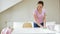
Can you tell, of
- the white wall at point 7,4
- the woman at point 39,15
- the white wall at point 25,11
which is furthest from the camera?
the white wall at point 25,11

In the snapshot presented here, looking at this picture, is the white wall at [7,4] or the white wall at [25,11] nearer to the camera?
the white wall at [7,4]

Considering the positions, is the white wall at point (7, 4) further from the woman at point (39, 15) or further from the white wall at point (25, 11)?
the woman at point (39, 15)

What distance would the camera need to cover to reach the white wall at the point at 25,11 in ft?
15.7

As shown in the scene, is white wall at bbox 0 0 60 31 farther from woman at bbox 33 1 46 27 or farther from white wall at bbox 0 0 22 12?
woman at bbox 33 1 46 27

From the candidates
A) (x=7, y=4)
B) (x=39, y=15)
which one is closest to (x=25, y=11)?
(x=7, y=4)

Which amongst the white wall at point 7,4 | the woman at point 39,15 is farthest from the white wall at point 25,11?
the woman at point 39,15

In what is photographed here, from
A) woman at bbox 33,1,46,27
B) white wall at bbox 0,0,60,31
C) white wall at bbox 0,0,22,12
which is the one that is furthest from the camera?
white wall at bbox 0,0,60,31

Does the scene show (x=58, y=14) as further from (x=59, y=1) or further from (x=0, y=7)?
(x=0, y=7)

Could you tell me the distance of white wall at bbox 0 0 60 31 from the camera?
4777 millimetres

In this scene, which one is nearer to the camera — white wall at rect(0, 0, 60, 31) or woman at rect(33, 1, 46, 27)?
woman at rect(33, 1, 46, 27)

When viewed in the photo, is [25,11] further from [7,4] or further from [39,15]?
[39,15]

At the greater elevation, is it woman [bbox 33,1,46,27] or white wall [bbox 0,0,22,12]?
white wall [bbox 0,0,22,12]

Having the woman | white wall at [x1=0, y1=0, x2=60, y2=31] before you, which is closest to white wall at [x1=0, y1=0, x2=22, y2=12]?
white wall at [x1=0, y1=0, x2=60, y2=31]

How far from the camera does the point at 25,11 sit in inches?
189
